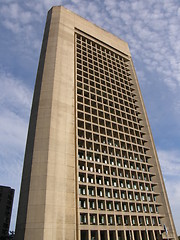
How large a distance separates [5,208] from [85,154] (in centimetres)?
7321

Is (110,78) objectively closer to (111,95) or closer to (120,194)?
(111,95)

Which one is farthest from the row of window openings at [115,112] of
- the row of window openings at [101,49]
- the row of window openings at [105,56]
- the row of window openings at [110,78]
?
the row of window openings at [101,49]

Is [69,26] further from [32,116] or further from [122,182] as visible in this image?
[122,182]

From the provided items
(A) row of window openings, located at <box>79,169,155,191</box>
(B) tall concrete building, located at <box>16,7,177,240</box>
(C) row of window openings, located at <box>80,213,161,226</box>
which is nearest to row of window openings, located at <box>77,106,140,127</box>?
(B) tall concrete building, located at <box>16,7,177,240</box>

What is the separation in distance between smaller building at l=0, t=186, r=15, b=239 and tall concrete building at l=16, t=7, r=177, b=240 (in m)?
69.7

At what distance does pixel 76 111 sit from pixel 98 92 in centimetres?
1130

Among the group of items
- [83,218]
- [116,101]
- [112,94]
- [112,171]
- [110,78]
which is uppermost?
[110,78]

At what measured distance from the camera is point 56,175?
100ft

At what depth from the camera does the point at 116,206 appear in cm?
3541

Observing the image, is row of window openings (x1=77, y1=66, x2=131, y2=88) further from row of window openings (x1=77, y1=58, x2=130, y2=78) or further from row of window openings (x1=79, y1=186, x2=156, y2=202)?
row of window openings (x1=79, y1=186, x2=156, y2=202)

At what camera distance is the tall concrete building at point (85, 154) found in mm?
28875

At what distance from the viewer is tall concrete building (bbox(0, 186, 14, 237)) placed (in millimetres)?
86688

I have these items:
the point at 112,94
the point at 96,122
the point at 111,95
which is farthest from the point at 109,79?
the point at 96,122

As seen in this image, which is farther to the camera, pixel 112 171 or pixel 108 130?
pixel 108 130
